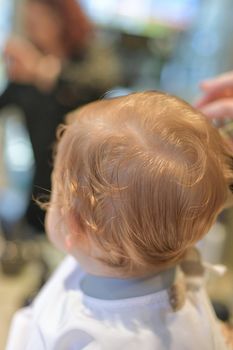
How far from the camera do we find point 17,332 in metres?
0.67

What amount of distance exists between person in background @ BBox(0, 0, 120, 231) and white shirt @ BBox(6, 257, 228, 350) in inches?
23.7

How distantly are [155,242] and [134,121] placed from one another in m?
0.13

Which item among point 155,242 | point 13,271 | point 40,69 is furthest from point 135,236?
point 40,69

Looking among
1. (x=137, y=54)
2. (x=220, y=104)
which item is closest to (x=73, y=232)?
(x=220, y=104)

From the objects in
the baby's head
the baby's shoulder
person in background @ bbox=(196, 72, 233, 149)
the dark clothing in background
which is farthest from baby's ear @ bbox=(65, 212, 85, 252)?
the dark clothing in background

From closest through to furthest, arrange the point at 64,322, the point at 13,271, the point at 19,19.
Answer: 1. the point at 64,322
2. the point at 13,271
3. the point at 19,19

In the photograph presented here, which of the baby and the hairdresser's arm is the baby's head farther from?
the hairdresser's arm

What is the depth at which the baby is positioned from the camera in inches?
18.3

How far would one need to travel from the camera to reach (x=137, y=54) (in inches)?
70.6

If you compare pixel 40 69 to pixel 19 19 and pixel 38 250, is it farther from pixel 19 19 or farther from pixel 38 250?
pixel 19 19

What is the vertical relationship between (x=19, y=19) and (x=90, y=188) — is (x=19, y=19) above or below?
below

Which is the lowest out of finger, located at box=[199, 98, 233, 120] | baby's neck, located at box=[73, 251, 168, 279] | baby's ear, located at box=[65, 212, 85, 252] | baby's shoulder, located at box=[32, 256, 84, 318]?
baby's shoulder, located at box=[32, 256, 84, 318]

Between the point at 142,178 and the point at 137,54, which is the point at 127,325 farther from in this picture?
the point at 137,54

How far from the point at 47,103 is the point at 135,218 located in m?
0.79
